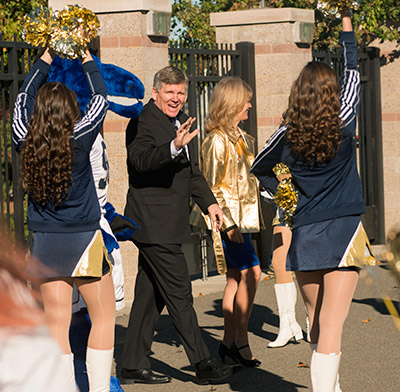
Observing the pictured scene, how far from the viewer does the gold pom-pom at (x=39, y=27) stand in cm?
461

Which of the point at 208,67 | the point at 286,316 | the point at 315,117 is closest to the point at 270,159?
the point at 315,117

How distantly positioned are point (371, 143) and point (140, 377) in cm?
711

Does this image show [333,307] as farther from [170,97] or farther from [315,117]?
[170,97]

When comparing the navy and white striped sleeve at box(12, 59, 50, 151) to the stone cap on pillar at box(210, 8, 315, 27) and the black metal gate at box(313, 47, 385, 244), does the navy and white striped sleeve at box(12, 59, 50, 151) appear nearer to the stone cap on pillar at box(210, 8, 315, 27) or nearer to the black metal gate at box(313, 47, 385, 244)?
the stone cap on pillar at box(210, 8, 315, 27)

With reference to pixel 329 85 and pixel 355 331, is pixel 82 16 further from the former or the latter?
pixel 355 331

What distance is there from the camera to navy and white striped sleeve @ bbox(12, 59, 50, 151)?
4.33 metres

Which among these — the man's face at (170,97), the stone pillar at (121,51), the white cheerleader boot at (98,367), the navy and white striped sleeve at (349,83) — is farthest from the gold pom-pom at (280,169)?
the stone pillar at (121,51)

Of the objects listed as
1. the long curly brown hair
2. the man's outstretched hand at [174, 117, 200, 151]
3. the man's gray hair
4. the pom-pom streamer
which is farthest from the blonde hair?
the long curly brown hair

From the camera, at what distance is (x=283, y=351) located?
6.33 m

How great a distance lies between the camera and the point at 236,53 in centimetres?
993

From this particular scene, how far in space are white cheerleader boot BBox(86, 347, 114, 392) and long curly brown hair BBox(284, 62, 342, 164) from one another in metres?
1.41

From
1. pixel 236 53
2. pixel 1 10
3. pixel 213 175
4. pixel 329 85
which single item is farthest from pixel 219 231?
pixel 1 10

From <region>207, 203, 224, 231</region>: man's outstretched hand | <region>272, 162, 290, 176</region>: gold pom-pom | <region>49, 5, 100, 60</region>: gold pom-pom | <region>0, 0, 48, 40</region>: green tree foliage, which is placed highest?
<region>0, 0, 48, 40</region>: green tree foliage

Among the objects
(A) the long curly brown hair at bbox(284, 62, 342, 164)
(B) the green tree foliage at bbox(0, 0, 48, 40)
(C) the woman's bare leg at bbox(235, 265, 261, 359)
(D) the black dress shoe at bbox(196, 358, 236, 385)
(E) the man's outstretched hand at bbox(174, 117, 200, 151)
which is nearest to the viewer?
(A) the long curly brown hair at bbox(284, 62, 342, 164)
